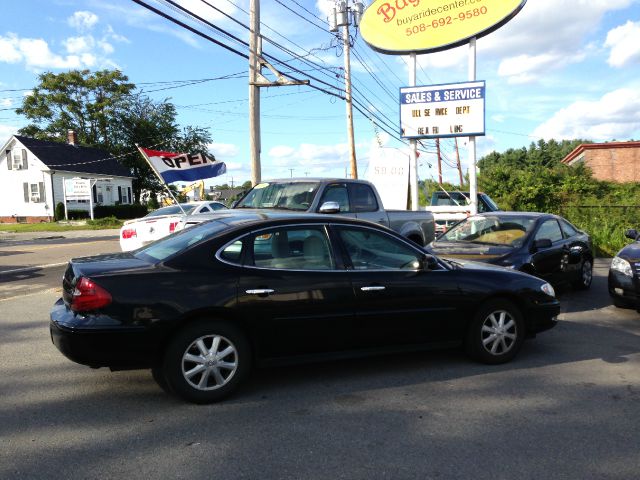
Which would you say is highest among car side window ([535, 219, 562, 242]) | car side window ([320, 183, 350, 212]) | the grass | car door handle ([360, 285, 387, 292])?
car side window ([320, 183, 350, 212])

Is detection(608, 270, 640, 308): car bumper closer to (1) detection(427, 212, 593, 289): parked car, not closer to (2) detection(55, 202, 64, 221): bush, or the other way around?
(1) detection(427, 212, 593, 289): parked car

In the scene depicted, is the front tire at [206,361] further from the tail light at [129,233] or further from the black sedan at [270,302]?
the tail light at [129,233]

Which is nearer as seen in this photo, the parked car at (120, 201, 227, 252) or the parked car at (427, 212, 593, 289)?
the parked car at (427, 212, 593, 289)

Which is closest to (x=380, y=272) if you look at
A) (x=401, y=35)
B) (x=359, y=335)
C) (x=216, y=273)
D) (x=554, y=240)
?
(x=359, y=335)

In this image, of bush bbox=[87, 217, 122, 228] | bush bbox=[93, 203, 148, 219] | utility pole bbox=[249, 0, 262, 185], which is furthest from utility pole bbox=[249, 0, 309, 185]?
bush bbox=[93, 203, 148, 219]

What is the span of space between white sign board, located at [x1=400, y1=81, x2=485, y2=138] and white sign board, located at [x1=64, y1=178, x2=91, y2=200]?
3148 cm

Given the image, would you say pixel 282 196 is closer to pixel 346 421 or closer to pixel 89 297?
pixel 89 297

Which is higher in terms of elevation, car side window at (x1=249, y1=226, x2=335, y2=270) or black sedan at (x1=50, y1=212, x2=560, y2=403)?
car side window at (x1=249, y1=226, x2=335, y2=270)

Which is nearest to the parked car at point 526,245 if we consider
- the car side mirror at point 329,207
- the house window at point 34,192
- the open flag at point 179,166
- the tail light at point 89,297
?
the car side mirror at point 329,207

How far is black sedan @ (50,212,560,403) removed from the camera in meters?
4.06

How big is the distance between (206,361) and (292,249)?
1.17 meters

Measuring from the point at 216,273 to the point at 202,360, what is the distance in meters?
0.69

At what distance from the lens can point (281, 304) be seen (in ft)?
14.5

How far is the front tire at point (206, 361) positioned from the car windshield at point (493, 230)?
5520mm
